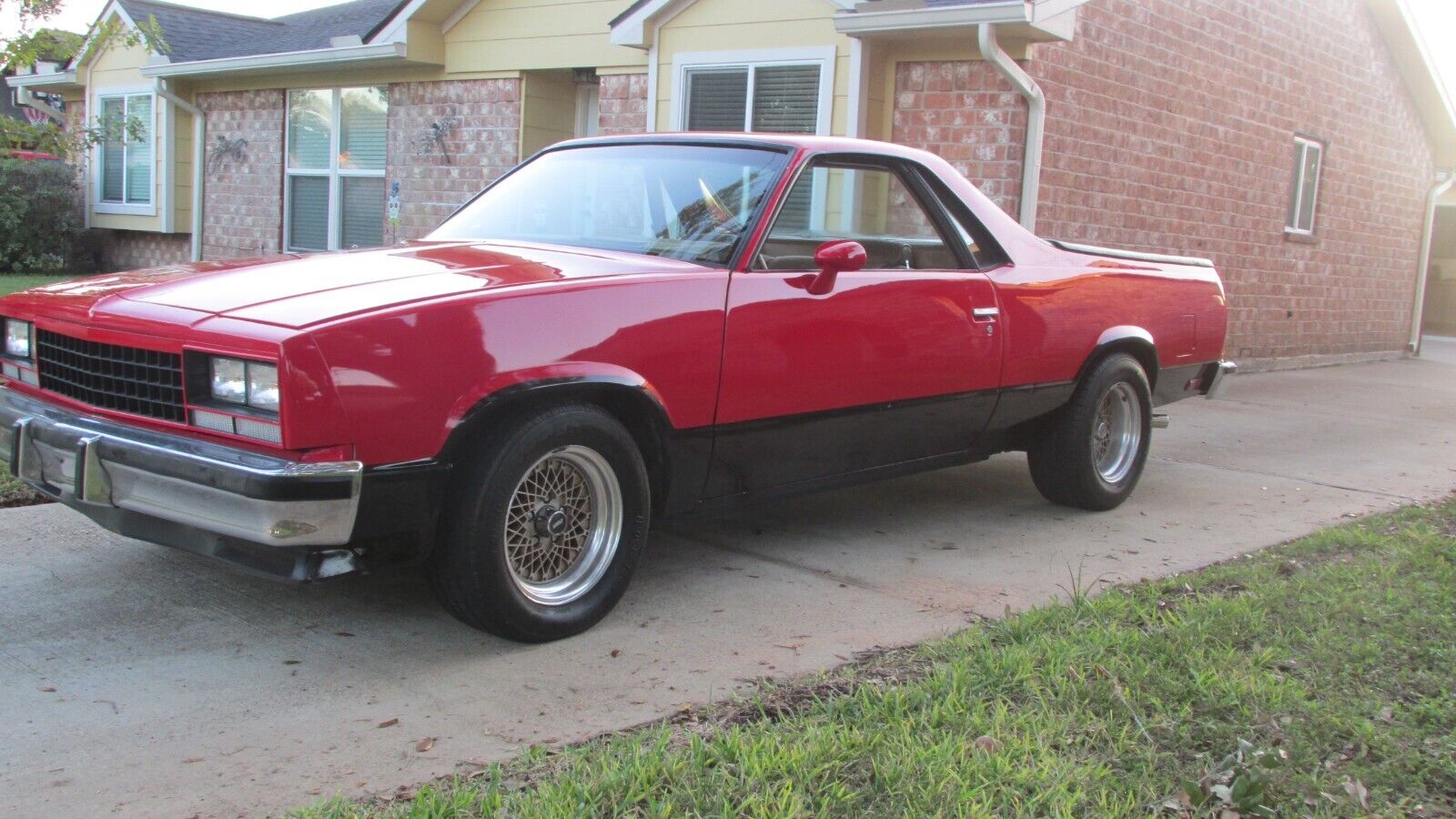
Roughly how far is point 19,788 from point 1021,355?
395 cm

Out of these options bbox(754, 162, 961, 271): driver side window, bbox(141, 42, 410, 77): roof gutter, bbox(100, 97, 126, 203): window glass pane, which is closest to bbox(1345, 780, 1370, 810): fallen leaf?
bbox(754, 162, 961, 271): driver side window

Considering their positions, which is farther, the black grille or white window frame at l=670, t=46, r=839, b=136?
white window frame at l=670, t=46, r=839, b=136

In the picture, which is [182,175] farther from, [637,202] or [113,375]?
[113,375]

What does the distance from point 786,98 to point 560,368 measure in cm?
674

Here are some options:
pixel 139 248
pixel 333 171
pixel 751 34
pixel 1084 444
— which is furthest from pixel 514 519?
pixel 139 248

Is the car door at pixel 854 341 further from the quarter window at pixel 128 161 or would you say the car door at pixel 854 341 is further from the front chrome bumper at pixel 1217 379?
the quarter window at pixel 128 161

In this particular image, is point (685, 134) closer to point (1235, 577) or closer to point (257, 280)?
point (257, 280)

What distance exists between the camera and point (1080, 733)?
314cm

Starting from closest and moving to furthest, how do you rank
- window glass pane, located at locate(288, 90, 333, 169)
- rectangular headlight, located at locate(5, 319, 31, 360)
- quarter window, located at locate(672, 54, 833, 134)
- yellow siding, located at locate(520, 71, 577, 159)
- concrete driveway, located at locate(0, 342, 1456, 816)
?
concrete driveway, located at locate(0, 342, 1456, 816) < rectangular headlight, located at locate(5, 319, 31, 360) < quarter window, located at locate(672, 54, 833, 134) < yellow siding, located at locate(520, 71, 577, 159) < window glass pane, located at locate(288, 90, 333, 169)

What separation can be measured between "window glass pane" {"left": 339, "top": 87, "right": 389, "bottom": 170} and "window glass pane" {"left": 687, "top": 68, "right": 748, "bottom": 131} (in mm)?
4536

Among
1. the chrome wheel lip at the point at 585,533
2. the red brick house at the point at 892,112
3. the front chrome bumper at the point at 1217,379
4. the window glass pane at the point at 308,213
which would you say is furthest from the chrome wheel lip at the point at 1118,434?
the window glass pane at the point at 308,213

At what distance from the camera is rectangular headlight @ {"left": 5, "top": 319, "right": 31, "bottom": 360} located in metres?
4.07

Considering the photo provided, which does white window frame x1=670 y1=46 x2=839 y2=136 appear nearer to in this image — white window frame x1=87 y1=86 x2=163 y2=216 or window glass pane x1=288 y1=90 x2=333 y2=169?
window glass pane x1=288 y1=90 x2=333 y2=169

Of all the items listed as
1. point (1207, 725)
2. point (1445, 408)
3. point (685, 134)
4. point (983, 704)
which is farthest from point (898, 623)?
point (1445, 408)
